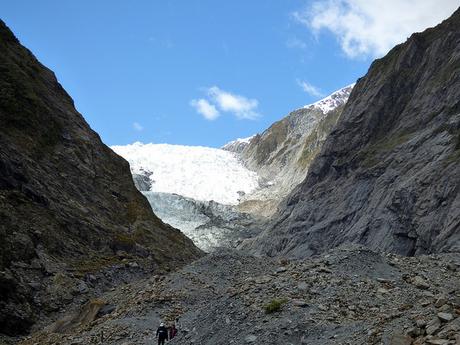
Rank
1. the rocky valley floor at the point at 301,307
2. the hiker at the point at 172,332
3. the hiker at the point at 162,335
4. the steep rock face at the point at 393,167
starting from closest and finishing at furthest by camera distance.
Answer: the rocky valley floor at the point at 301,307 < the hiker at the point at 162,335 < the hiker at the point at 172,332 < the steep rock face at the point at 393,167

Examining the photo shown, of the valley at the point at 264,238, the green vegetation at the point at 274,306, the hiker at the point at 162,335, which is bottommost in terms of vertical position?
the hiker at the point at 162,335

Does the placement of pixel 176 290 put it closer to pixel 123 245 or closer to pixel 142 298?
pixel 142 298

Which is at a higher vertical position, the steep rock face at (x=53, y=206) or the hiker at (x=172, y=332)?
the steep rock face at (x=53, y=206)

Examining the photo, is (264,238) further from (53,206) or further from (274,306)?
(274,306)

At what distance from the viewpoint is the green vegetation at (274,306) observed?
17734mm

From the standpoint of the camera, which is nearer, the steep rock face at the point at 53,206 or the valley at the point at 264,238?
the valley at the point at 264,238

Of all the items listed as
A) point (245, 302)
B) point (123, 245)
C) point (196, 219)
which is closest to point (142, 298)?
point (245, 302)

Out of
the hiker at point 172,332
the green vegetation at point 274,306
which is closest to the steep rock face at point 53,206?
the hiker at point 172,332

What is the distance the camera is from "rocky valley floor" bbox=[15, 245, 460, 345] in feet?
47.6

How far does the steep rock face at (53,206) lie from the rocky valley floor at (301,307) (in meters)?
5.80

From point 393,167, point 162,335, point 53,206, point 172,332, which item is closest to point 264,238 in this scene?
point 393,167

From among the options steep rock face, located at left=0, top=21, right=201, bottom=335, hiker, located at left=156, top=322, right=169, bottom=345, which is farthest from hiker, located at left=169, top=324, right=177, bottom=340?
steep rock face, located at left=0, top=21, right=201, bottom=335

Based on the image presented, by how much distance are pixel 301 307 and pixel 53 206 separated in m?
27.5

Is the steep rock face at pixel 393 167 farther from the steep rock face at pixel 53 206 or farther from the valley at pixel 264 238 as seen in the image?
the steep rock face at pixel 53 206
